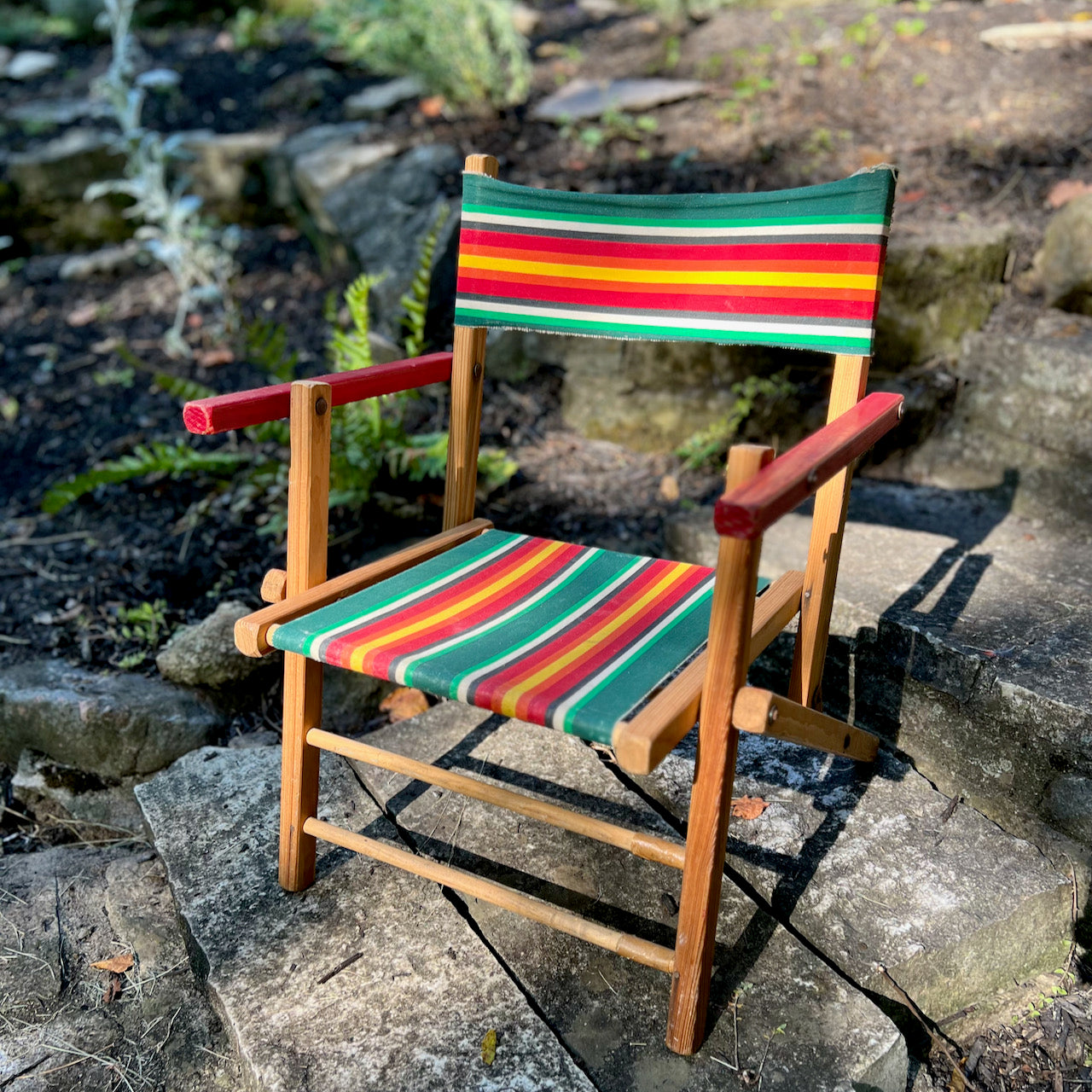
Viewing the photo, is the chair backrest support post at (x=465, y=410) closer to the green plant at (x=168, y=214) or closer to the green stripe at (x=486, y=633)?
the green stripe at (x=486, y=633)

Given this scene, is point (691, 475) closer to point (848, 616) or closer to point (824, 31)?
point (848, 616)

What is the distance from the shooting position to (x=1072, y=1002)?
158 centimetres

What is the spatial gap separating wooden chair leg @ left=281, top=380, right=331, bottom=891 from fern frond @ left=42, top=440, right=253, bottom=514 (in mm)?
1261

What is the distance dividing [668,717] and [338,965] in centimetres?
71

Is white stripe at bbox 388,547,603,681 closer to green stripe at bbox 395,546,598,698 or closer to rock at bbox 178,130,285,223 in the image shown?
green stripe at bbox 395,546,598,698

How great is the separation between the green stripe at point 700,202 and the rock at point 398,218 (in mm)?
1360

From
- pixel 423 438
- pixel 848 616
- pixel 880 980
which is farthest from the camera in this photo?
pixel 423 438

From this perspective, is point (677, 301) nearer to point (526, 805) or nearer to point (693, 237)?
point (693, 237)

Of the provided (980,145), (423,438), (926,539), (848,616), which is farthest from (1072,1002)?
(980,145)

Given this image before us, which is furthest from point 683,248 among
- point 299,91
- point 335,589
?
point 299,91

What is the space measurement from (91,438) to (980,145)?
3.22 metres

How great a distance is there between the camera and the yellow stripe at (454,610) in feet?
4.34

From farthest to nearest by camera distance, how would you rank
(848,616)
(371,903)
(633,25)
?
1. (633,25)
2. (848,616)
3. (371,903)

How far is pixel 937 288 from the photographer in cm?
280
